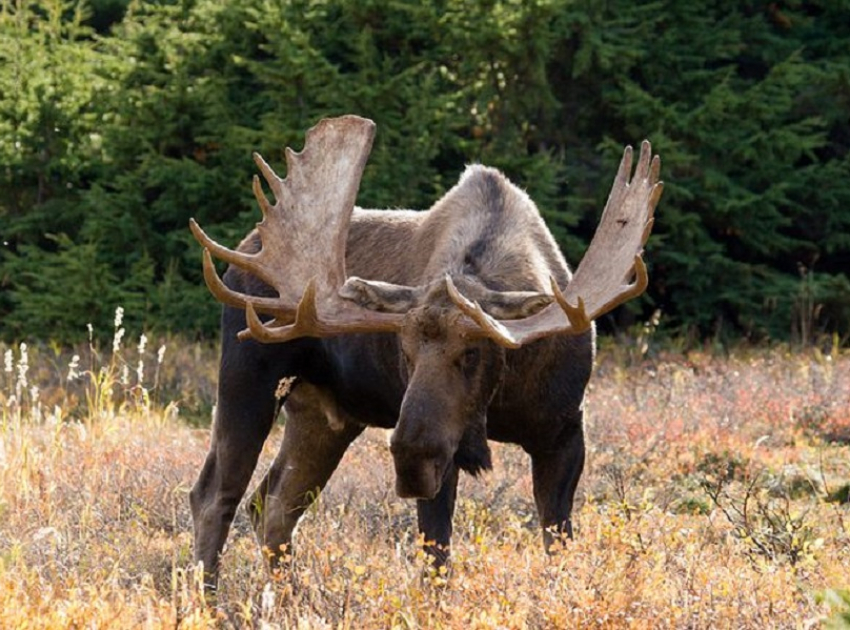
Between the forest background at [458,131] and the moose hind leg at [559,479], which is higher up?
the moose hind leg at [559,479]

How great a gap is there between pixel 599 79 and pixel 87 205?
5.39m

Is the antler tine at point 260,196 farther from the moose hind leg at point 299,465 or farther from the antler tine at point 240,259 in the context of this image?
the moose hind leg at point 299,465

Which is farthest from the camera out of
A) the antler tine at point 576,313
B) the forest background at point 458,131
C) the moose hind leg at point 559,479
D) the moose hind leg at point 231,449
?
the forest background at point 458,131

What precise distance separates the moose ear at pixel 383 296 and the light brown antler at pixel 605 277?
13.8 inches

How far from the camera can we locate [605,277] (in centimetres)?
661

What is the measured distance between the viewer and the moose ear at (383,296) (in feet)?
21.2

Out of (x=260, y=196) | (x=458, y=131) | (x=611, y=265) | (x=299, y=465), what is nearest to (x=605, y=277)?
(x=611, y=265)

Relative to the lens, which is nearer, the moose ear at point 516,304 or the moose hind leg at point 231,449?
the moose ear at point 516,304

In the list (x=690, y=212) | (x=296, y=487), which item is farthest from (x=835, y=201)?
(x=296, y=487)

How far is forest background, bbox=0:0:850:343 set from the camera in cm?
1561

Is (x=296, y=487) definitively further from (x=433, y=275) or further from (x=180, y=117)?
(x=180, y=117)

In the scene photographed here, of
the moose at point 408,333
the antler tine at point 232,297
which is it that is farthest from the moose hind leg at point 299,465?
the antler tine at point 232,297

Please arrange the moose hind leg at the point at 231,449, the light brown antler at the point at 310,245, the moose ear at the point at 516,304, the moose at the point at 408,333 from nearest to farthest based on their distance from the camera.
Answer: the moose at the point at 408,333
the moose ear at the point at 516,304
the light brown antler at the point at 310,245
the moose hind leg at the point at 231,449

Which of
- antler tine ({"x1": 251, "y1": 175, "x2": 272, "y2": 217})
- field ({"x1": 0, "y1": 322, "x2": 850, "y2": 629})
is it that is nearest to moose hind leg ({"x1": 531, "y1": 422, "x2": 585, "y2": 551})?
field ({"x1": 0, "y1": 322, "x2": 850, "y2": 629})
